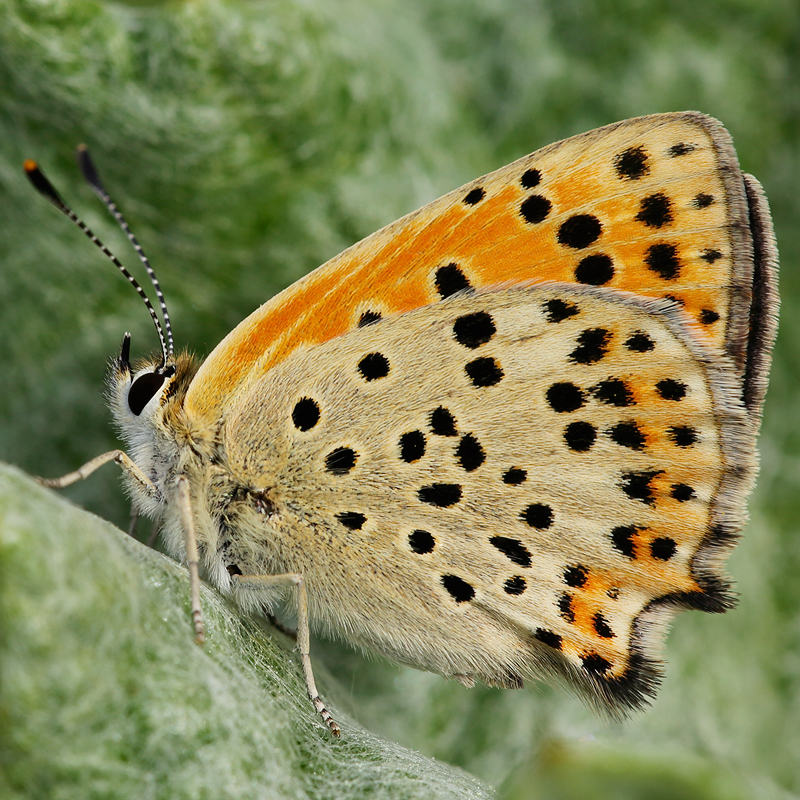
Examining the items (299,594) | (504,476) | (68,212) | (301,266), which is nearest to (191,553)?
(299,594)

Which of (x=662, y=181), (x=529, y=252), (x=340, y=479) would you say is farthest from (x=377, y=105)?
(x=340, y=479)

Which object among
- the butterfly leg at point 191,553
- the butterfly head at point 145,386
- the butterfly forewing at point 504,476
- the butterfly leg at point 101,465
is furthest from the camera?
the butterfly head at point 145,386

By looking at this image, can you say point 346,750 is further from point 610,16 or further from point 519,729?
point 610,16

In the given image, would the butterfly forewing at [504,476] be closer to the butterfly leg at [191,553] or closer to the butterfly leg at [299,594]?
the butterfly leg at [299,594]

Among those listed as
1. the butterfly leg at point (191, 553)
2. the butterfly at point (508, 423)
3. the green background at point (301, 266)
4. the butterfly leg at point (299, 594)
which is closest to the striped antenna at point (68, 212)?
the butterfly at point (508, 423)

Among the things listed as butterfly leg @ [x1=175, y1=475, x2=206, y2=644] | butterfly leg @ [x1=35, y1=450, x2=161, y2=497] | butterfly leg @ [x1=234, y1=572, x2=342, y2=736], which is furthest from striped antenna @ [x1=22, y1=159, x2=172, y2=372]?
butterfly leg @ [x1=234, y1=572, x2=342, y2=736]

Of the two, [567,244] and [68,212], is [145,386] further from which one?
[567,244]
